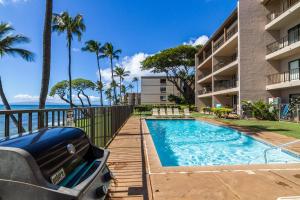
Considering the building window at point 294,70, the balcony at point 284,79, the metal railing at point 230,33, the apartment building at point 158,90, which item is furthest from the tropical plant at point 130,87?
the building window at point 294,70

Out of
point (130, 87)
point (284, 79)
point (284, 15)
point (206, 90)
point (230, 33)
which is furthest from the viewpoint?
point (130, 87)

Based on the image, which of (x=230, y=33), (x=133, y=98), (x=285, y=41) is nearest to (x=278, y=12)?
(x=285, y=41)

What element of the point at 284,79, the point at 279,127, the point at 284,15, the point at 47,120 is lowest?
the point at 279,127

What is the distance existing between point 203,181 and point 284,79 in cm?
2025

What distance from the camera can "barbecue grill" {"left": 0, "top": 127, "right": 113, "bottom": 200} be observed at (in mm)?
1524

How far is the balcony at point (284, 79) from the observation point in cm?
1942

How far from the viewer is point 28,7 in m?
13.6

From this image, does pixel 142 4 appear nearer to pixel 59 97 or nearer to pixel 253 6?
pixel 253 6

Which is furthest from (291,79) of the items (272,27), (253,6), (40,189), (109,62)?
(109,62)

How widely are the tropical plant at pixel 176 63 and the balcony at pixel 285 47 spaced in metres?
26.2

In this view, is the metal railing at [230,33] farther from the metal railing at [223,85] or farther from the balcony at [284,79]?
the balcony at [284,79]

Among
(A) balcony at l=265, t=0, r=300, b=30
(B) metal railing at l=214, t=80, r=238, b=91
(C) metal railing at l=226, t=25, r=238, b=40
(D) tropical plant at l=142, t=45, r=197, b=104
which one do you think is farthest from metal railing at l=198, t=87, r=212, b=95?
(A) balcony at l=265, t=0, r=300, b=30

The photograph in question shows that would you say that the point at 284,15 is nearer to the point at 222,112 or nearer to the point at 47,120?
the point at 222,112

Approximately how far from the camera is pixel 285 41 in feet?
71.3
